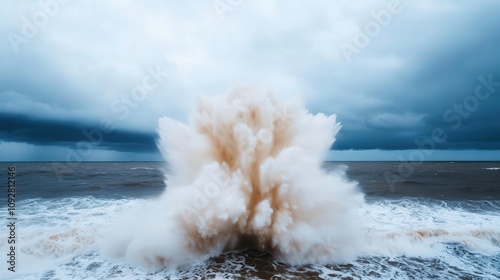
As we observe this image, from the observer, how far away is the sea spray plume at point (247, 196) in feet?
26.0

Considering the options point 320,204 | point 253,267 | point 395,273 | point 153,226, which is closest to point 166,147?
point 153,226

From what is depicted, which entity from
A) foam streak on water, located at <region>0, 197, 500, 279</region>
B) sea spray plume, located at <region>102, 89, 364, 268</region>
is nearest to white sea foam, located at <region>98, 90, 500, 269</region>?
sea spray plume, located at <region>102, 89, 364, 268</region>

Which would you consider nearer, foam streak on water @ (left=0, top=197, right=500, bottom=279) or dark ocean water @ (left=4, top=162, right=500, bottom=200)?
foam streak on water @ (left=0, top=197, right=500, bottom=279)

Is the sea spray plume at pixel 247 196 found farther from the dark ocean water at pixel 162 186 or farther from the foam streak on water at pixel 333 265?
the dark ocean water at pixel 162 186

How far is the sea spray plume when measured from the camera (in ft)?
26.0

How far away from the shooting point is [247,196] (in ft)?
27.3

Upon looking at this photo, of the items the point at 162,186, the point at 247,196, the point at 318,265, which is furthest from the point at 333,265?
the point at 162,186

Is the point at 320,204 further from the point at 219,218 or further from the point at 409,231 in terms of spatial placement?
the point at 409,231

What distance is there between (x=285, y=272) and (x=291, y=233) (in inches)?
43.3

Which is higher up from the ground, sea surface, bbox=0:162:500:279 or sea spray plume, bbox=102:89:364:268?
sea spray plume, bbox=102:89:364:268

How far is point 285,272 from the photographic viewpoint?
289 inches

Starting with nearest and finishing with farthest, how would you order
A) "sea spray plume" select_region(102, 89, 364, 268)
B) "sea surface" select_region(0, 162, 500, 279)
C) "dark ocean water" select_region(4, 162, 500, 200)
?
"sea surface" select_region(0, 162, 500, 279)
"sea spray plume" select_region(102, 89, 364, 268)
"dark ocean water" select_region(4, 162, 500, 200)

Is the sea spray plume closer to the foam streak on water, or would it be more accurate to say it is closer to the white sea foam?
the white sea foam

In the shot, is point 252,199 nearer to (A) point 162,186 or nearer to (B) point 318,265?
(B) point 318,265
